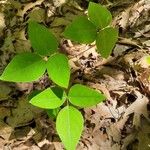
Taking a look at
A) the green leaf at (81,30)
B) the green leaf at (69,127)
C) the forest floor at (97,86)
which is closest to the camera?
the green leaf at (69,127)

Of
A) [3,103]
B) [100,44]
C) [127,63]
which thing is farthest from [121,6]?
[3,103]

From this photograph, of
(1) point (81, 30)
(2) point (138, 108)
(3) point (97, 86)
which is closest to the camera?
(1) point (81, 30)

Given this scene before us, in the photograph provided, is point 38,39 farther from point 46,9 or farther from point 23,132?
point 46,9

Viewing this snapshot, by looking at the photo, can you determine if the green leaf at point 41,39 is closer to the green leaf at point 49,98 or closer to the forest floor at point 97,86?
the green leaf at point 49,98

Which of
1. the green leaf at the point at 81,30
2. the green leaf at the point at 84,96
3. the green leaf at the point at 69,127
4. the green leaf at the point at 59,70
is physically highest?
the green leaf at the point at 81,30

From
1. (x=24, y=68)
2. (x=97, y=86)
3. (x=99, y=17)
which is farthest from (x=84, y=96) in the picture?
(x=97, y=86)

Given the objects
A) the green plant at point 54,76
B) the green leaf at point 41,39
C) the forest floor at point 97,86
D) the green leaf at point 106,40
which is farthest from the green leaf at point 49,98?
the forest floor at point 97,86

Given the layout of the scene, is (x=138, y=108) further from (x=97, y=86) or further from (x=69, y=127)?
(x=69, y=127)
